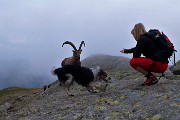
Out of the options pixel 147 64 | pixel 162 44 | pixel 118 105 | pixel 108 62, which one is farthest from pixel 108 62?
pixel 118 105

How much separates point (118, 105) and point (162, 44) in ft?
9.28

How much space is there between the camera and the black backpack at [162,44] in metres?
14.8

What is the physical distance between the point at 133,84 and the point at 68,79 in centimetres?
286

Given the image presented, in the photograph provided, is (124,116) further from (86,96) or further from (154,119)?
(86,96)

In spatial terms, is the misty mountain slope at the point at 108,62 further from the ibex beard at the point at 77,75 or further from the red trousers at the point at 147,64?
the red trousers at the point at 147,64

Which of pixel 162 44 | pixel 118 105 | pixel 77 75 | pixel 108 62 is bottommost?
pixel 118 105

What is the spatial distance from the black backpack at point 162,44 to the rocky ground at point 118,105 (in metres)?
1.23

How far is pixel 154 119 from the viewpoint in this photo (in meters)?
11.4

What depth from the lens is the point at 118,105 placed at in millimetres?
13789

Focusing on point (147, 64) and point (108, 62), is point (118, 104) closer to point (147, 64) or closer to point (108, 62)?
point (147, 64)

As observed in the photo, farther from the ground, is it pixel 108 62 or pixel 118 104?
pixel 108 62

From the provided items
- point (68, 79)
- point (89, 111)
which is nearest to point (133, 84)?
point (68, 79)

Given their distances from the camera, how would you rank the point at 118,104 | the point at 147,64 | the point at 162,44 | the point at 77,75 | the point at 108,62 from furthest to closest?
the point at 108,62, the point at 77,75, the point at 147,64, the point at 162,44, the point at 118,104

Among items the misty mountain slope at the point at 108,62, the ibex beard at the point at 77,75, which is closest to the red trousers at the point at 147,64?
the ibex beard at the point at 77,75
